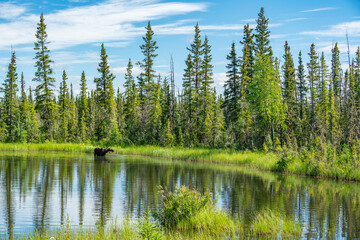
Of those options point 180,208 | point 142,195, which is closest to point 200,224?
point 180,208

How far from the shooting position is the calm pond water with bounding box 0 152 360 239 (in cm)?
1708

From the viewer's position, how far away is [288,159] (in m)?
35.2

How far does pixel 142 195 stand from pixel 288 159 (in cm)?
1641

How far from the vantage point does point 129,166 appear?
40.3 metres

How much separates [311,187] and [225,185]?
5.79 metres

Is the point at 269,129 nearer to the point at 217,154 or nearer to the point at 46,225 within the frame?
the point at 217,154

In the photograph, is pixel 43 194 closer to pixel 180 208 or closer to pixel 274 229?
pixel 180 208

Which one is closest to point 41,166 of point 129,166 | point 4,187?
point 129,166

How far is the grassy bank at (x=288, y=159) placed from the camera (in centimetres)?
2966

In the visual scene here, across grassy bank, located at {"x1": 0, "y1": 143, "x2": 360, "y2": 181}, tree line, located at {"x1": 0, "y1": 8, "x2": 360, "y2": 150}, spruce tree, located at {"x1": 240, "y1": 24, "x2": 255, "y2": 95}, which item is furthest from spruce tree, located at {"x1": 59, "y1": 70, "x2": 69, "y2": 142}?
spruce tree, located at {"x1": 240, "y1": 24, "x2": 255, "y2": 95}

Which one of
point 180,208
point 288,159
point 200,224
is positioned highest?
point 288,159

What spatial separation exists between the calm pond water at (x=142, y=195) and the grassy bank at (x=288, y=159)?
1.32 meters

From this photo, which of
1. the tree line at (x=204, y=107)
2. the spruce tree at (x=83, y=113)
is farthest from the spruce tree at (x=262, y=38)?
the spruce tree at (x=83, y=113)

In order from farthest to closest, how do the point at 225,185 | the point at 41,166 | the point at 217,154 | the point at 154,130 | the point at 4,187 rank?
the point at 154,130, the point at 217,154, the point at 41,166, the point at 225,185, the point at 4,187
